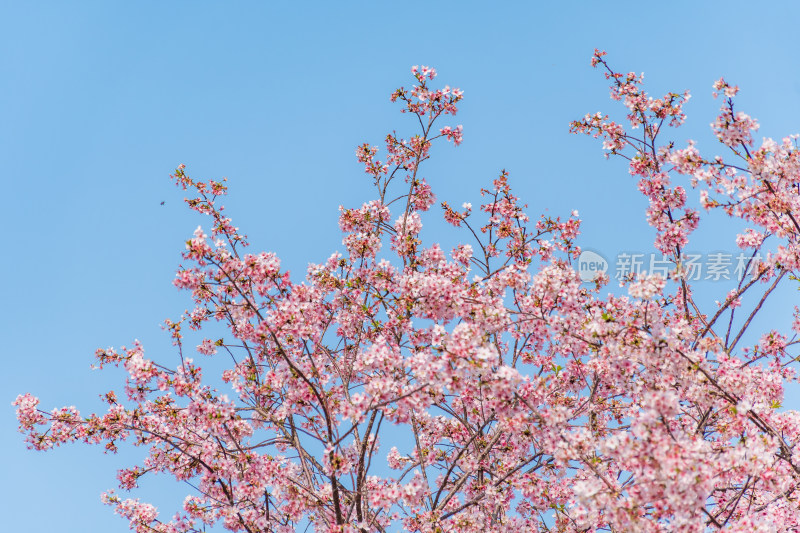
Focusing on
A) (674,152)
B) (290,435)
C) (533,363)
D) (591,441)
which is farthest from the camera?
(533,363)

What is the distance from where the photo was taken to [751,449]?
5699mm

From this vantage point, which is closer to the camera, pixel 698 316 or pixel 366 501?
pixel 366 501

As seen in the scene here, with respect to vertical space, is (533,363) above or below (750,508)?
above

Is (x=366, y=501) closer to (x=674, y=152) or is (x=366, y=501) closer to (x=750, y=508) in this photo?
(x=750, y=508)

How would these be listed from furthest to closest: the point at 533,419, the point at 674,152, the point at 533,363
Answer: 1. the point at 533,363
2. the point at 674,152
3. the point at 533,419

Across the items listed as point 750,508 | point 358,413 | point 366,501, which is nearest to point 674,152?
point 750,508

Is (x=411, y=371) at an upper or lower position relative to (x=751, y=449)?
upper

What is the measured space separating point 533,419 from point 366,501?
2.64m

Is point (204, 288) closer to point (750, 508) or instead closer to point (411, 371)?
point (411, 371)

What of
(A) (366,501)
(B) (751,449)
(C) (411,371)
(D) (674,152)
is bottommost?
(B) (751,449)

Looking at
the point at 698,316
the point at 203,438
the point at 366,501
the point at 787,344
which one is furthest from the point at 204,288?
the point at 787,344

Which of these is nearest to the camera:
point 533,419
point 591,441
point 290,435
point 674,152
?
point 591,441

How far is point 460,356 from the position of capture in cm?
589

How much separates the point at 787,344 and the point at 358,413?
6.16 metres
